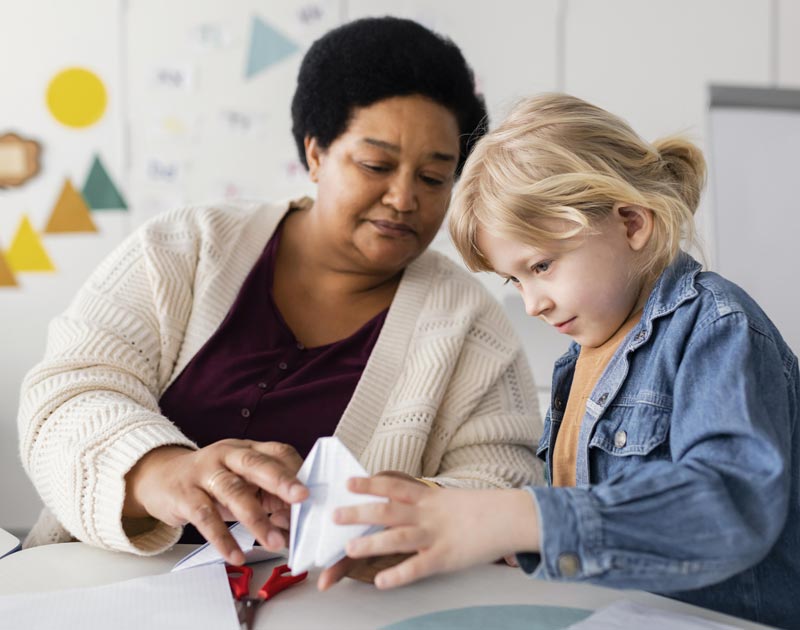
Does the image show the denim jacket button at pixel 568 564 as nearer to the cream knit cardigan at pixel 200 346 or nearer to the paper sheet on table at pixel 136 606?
the paper sheet on table at pixel 136 606

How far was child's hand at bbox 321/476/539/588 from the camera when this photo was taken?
617 millimetres

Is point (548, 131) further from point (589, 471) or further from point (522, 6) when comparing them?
point (522, 6)

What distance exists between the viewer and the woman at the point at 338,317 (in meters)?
1.12

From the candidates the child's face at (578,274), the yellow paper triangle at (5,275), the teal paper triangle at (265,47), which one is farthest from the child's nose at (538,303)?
the yellow paper triangle at (5,275)

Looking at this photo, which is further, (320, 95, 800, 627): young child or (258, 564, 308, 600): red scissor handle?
(258, 564, 308, 600): red scissor handle

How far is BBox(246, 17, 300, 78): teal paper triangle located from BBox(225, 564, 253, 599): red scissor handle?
1976 mm

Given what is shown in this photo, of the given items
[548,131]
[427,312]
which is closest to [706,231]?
[427,312]

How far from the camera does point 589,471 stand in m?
0.93

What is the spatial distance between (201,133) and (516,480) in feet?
5.80

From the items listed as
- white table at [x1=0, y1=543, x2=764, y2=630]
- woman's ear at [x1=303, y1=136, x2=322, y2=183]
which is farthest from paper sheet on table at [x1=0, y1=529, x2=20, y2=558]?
woman's ear at [x1=303, y1=136, x2=322, y2=183]

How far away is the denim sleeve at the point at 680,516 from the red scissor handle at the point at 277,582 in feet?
0.81

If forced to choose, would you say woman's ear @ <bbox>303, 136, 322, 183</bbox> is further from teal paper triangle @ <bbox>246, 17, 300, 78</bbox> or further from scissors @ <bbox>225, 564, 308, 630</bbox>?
teal paper triangle @ <bbox>246, 17, 300, 78</bbox>

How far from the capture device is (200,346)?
46.8 inches

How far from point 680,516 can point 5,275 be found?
225 cm
